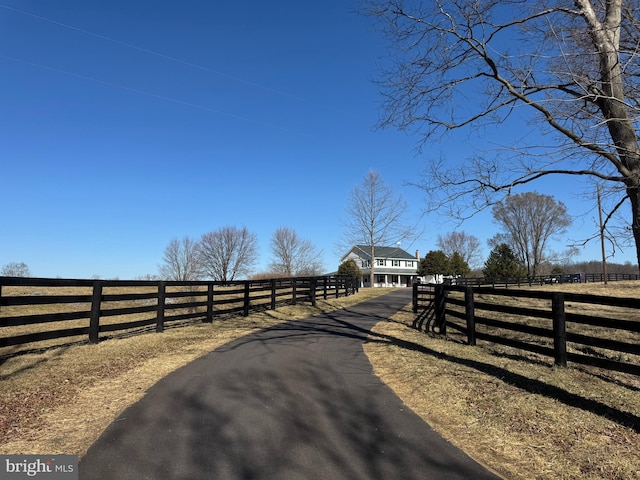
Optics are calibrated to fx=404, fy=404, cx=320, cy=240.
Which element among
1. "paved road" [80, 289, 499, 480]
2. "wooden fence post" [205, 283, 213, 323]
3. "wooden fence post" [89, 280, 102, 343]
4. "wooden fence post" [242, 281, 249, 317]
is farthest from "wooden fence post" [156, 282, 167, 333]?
"paved road" [80, 289, 499, 480]

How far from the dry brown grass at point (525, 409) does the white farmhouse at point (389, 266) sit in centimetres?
5972

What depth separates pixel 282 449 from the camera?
12.1 ft

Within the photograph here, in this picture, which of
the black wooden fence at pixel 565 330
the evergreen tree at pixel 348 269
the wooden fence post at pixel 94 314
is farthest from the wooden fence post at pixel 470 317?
the evergreen tree at pixel 348 269

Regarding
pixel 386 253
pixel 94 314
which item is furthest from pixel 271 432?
pixel 386 253

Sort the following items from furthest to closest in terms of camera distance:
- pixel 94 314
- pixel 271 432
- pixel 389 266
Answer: pixel 389 266
pixel 94 314
pixel 271 432

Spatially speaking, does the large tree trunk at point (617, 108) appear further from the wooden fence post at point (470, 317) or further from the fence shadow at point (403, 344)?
the wooden fence post at point (470, 317)

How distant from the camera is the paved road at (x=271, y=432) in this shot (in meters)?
3.33

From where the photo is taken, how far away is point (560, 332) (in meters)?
6.32

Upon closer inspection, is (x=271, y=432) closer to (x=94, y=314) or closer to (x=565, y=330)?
(x=565, y=330)

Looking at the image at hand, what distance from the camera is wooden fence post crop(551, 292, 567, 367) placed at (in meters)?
6.31

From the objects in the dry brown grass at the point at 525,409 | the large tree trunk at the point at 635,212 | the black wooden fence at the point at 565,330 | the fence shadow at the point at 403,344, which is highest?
the large tree trunk at the point at 635,212

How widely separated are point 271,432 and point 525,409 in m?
2.95

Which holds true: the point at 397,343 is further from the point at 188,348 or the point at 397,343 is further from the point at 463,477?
the point at 463,477

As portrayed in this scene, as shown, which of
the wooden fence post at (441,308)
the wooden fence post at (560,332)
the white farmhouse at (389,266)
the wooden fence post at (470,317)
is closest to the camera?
the wooden fence post at (560,332)
